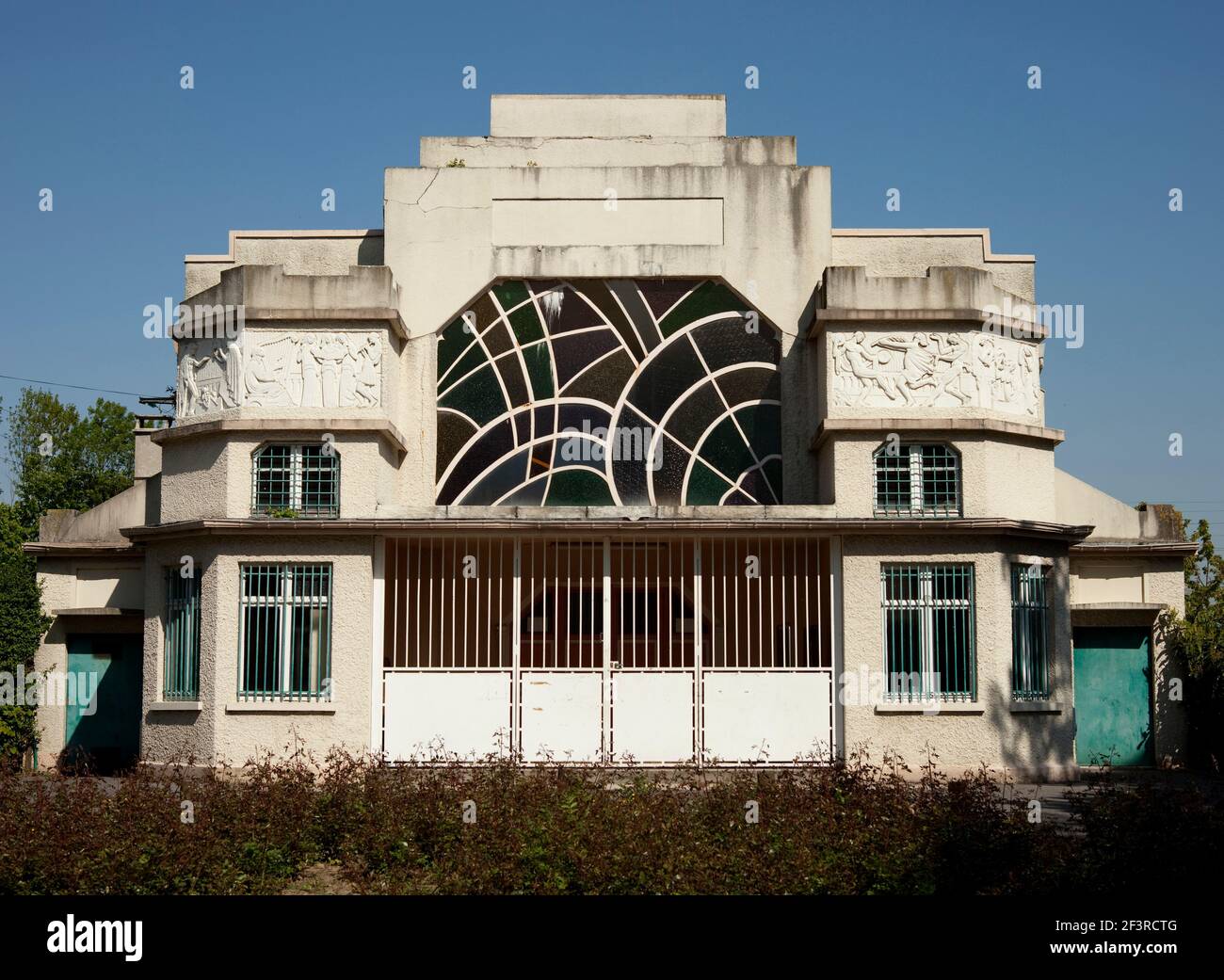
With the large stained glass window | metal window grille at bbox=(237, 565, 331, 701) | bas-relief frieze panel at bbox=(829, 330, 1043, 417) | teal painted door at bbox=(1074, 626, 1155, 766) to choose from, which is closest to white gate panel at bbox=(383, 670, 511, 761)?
metal window grille at bbox=(237, 565, 331, 701)

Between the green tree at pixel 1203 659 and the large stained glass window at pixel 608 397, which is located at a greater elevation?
the large stained glass window at pixel 608 397

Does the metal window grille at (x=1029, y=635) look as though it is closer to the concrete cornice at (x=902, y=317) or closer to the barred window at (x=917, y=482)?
the barred window at (x=917, y=482)

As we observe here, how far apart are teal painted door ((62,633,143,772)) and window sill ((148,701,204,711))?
100.0 inches

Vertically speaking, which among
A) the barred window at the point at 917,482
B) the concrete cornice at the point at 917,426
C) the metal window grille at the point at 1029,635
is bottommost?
the metal window grille at the point at 1029,635

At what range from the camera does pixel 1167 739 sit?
18688 mm

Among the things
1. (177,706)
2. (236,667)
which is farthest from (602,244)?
(177,706)

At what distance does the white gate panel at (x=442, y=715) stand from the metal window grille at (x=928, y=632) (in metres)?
4.81

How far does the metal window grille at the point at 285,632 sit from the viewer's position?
16.4 metres

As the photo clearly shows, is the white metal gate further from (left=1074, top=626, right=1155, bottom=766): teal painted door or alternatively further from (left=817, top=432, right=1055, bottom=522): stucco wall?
(left=1074, top=626, right=1155, bottom=766): teal painted door

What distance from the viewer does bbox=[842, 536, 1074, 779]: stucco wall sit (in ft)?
53.3

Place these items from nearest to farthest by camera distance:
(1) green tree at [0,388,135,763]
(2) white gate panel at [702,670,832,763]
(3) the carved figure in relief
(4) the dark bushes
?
(4) the dark bushes → (2) white gate panel at [702,670,832,763] → (3) the carved figure in relief → (1) green tree at [0,388,135,763]

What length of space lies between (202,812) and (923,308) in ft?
35.3

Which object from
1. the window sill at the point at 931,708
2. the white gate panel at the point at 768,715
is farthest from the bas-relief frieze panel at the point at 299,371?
the window sill at the point at 931,708
